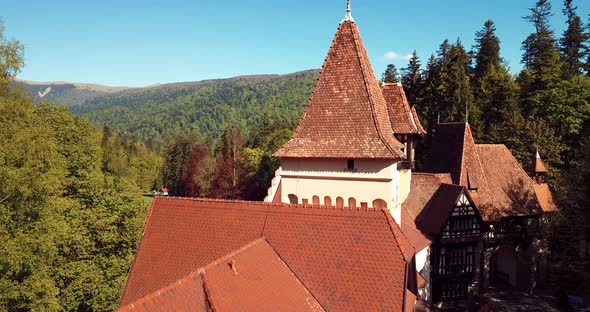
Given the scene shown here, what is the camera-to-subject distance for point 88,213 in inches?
884

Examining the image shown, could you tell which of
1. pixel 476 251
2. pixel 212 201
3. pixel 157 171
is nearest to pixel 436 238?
pixel 476 251

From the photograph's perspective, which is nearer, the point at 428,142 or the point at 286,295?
the point at 286,295

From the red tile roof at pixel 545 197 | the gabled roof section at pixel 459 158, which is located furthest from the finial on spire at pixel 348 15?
the red tile roof at pixel 545 197

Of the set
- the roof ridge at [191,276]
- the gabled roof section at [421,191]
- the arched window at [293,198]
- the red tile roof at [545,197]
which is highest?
the arched window at [293,198]

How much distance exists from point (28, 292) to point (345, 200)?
11489mm

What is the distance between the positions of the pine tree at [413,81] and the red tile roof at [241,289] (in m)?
38.2

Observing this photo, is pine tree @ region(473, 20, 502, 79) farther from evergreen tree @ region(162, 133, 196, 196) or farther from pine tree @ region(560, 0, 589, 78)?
evergreen tree @ region(162, 133, 196, 196)

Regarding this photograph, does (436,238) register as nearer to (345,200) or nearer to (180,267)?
(345,200)

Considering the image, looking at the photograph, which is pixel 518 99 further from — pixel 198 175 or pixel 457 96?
pixel 198 175

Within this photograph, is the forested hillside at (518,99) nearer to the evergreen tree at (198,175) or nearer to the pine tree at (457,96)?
the pine tree at (457,96)

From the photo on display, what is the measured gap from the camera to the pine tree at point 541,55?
1766 inches

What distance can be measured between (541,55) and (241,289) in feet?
174

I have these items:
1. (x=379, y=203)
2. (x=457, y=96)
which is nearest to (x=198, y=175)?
(x=457, y=96)

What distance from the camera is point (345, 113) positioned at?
1409 cm
